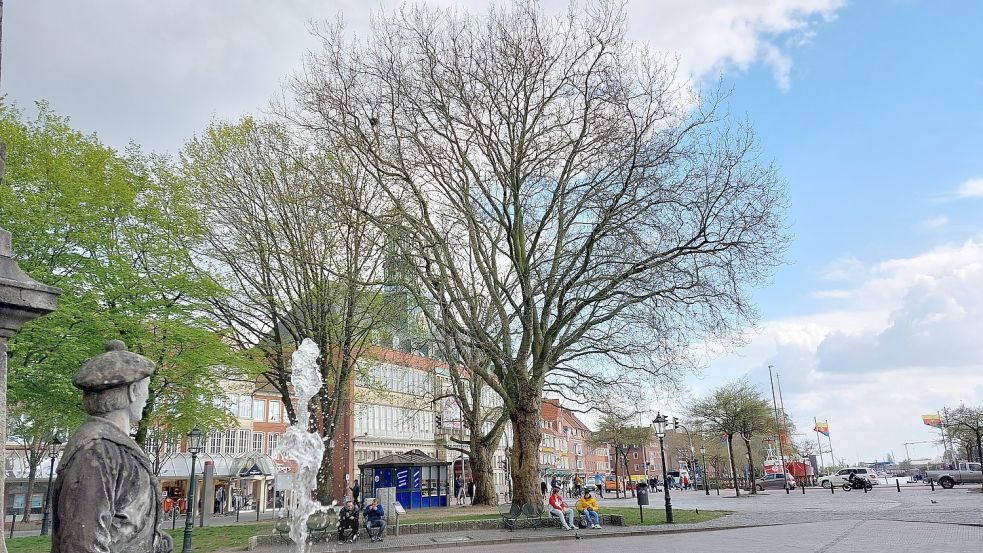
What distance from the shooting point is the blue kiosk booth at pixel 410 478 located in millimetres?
32719

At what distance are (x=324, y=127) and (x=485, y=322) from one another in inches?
399

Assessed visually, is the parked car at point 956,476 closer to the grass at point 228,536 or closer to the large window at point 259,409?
the grass at point 228,536

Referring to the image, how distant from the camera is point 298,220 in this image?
25047 mm

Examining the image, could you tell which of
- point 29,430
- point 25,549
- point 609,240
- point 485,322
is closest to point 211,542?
point 25,549

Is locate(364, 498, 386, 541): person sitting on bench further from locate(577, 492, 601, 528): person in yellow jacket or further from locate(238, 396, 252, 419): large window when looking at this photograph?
locate(238, 396, 252, 419): large window

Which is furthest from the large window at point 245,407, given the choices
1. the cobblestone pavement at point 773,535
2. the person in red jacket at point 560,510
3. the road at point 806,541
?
the road at point 806,541

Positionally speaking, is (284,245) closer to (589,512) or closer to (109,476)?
(589,512)

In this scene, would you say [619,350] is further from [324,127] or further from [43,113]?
[43,113]

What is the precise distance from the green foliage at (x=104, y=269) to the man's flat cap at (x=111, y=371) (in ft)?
62.5

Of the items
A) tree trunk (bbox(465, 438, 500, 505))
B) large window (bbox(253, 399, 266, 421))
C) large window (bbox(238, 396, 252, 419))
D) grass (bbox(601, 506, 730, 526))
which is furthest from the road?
large window (bbox(253, 399, 266, 421))

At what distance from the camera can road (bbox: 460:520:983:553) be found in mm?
13695

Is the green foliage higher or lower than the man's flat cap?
higher

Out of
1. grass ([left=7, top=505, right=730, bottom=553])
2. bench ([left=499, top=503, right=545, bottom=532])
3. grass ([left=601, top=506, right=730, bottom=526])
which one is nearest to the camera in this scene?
grass ([left=7, top=505, right=730, bottom=553])

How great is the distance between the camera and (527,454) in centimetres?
2234
